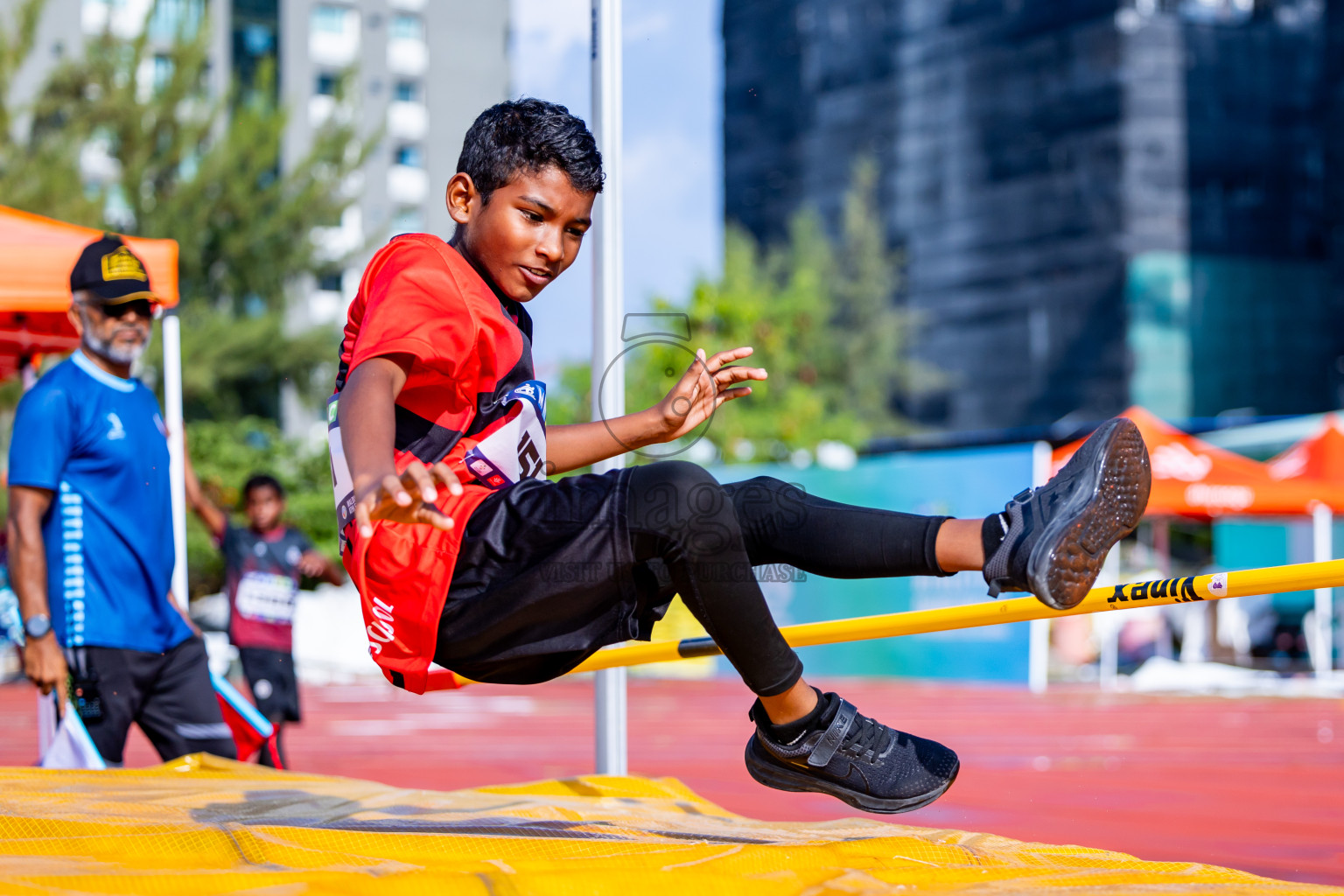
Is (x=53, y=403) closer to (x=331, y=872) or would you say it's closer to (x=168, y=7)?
(x=331, y=872)

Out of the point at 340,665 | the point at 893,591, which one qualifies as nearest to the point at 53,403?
the point at 893,591

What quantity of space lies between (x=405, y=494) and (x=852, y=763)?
98 cm

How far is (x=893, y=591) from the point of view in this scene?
1108 centimetres

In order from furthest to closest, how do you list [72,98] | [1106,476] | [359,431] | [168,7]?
[168,7]
[72,98]
[1106,476]
[359,431]

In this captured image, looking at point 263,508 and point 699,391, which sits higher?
point 699,391

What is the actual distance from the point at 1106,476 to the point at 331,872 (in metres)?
1.41

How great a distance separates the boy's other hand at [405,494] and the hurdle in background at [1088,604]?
536 mm

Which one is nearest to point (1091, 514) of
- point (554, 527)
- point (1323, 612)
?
point (554, 527)

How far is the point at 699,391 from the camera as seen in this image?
8.54ft

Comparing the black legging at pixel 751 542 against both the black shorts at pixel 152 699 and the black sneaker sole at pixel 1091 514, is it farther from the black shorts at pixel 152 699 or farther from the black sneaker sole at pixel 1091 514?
the black shorts at pixel 152 699

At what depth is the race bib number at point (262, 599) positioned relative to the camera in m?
5.59

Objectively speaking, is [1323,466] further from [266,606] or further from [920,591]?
[266,606]

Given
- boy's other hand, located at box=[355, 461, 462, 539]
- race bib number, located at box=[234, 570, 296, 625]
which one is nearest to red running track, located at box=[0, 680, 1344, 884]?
race bib number, located at box=[234, 570, 296, 625]

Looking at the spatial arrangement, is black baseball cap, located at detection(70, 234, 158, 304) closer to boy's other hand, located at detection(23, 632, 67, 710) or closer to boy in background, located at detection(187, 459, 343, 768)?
boy's other hand, located at detection(23, 632, 67, 710)
